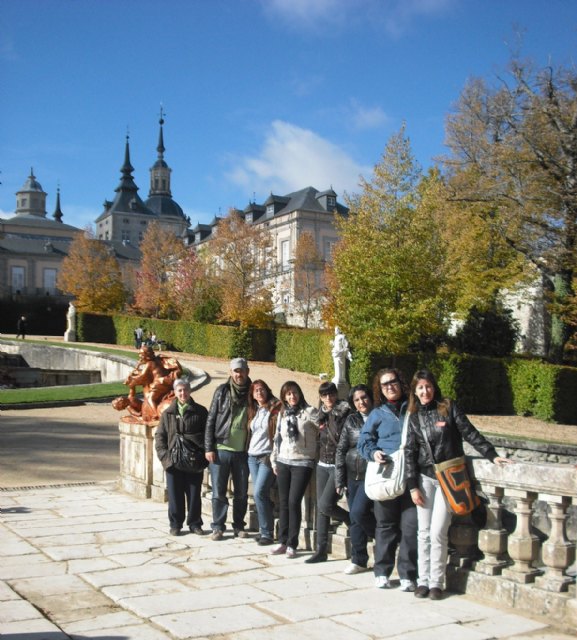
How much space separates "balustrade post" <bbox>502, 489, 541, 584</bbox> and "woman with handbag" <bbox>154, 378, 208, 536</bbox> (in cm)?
329

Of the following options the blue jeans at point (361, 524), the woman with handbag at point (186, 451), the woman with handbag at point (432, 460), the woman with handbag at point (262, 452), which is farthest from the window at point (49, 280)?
the woman with handbag at point (432, 460)

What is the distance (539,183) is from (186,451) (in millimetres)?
21118

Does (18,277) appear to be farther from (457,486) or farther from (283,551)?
(457,486)

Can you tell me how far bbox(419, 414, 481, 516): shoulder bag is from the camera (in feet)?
16.6

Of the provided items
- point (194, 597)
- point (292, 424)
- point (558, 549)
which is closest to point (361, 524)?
point (292, 424)

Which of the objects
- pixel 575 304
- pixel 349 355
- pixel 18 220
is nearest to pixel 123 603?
pixel 349 355

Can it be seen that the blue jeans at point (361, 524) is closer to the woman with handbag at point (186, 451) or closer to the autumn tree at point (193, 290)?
the woman with handbag at point (186, 451)

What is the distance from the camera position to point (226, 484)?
7227 mm

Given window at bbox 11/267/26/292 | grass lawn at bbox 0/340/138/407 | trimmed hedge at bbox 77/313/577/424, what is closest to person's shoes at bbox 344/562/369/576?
grass lawn at bbox 0/340/138/407

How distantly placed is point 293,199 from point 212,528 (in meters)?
57.5

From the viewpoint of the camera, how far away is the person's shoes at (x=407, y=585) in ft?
17.3

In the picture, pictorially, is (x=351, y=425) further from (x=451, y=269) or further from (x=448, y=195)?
(x=448, y=195)

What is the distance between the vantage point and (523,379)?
2391 cm

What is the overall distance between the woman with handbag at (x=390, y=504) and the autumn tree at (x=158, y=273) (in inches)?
1652
